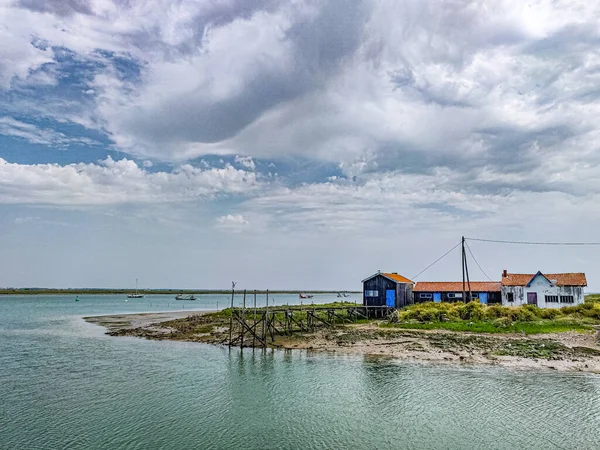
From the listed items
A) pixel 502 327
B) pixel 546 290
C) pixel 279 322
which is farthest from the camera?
pixel 546 290

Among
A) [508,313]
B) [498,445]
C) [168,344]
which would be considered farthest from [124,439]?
[508,313]

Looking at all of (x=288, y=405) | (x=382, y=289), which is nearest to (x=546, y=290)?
(x=382, y=289)

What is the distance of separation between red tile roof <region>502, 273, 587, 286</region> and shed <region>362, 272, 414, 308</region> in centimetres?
1479

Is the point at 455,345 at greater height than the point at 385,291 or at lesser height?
lesser

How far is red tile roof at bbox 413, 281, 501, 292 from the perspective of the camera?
63513mm

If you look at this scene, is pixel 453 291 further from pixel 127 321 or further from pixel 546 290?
pixel 127 321

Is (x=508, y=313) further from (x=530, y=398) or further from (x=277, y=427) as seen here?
(x=277, y=427)

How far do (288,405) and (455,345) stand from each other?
19222mm

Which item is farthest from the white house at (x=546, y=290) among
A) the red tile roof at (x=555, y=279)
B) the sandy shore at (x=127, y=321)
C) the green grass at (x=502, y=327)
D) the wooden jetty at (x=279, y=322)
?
the sandy shore at (x=127, y=321)

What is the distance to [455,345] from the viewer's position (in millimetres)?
36656

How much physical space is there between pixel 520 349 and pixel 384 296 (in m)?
25.8

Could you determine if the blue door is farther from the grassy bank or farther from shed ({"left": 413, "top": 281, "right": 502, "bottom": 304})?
shed ({"left": 413, "top": 281, "right": 502, "bottom": 304})

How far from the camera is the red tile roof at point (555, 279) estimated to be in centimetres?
5591

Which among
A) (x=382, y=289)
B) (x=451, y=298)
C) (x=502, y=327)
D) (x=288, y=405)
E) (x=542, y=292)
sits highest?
(x=382, y=289)
